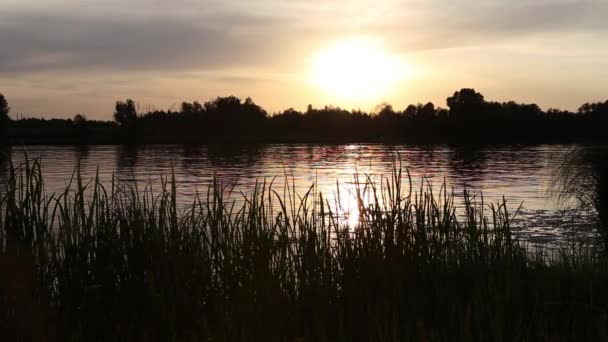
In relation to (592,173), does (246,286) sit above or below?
below

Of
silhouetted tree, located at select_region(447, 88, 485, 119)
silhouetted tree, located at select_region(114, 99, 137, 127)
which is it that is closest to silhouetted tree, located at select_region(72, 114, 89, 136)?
silhouetted tree, located at select_region(114, 99, 137, 127)

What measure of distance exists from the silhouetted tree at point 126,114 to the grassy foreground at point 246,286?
435 feet

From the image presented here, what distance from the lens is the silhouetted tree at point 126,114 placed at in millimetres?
136500

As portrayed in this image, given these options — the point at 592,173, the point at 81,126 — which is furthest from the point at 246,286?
the point at 81,126

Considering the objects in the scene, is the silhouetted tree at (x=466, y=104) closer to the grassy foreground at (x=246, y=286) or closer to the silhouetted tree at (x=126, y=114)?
the silhouetted tree at (x=126, y=114)

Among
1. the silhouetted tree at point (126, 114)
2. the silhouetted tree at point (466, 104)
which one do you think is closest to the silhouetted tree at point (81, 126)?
the silhouetted tree at point (126, 114)

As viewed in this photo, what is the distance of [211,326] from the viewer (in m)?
7.46

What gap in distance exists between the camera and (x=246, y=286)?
8.07 meters

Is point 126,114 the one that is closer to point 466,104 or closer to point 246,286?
point 466,104

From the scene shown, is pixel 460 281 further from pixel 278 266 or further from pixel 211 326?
pixel 211 326

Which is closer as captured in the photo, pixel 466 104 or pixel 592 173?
pixel 592 173

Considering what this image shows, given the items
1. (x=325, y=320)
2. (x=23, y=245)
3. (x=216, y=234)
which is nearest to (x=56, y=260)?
(x=23, y=245)

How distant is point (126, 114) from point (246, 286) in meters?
138

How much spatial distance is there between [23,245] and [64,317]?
108 centimetres
